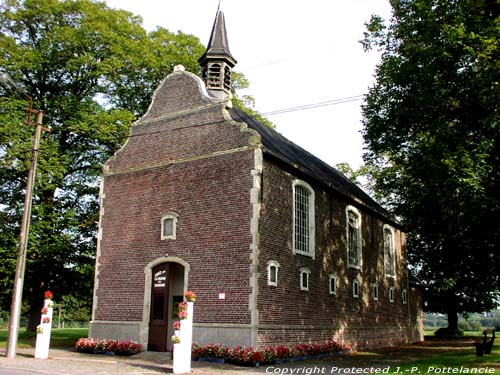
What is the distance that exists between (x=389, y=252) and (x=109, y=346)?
1667 cm

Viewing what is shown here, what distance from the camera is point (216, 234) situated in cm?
1717

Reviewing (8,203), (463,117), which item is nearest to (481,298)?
(463,117)

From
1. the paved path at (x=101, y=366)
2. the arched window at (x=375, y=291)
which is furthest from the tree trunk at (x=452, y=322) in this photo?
the paved path at (x=101, y=366)

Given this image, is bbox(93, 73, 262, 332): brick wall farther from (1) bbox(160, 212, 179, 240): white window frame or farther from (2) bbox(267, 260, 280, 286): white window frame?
(2) bbox(267, 260, 280, 286): white window frame

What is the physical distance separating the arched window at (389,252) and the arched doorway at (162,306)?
43.4 feet

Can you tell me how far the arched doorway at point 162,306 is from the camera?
1778 centimetres

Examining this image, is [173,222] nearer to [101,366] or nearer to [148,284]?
[148,284]

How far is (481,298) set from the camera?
3997cm

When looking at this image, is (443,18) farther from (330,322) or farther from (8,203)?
(8,203)

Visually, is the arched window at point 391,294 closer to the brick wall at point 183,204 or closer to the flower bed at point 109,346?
the brick wall at point 183,204

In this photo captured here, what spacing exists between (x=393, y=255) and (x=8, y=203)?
2056cm

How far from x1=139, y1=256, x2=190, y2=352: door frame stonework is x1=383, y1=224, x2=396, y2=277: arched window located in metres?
13.7

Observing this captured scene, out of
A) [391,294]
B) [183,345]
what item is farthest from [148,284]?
[391,294]

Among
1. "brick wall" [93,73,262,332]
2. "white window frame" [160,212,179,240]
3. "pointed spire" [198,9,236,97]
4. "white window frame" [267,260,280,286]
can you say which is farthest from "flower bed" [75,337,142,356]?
"pointed spire" [198,9,236,97]
